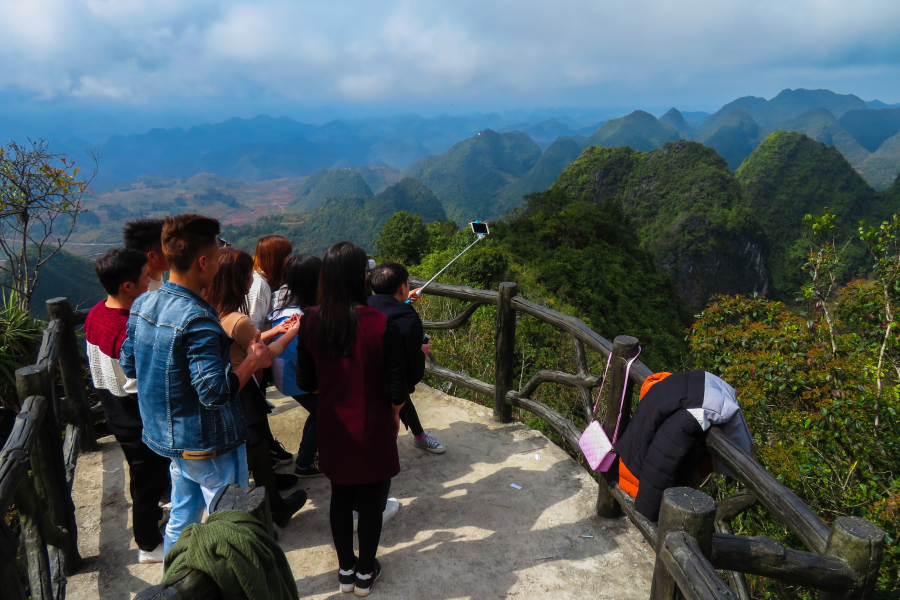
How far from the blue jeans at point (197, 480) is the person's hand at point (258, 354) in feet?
1.24

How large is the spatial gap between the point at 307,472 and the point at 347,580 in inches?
40.0

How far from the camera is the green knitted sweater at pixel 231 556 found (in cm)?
98

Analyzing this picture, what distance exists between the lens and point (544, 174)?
16750cm

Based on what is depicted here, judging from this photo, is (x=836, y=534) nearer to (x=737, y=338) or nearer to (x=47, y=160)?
(x=737, y=338)

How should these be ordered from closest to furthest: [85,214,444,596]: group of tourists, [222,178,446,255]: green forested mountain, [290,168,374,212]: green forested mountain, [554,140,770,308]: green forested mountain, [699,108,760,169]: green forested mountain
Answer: [85,214,444,596]: group of tourists, [554,140,770,308]: green forested mountain, [222,178,446,255]: green forested mountain, [290,168,374,212]: green forested mountain, [699,108,760,169]: green forested mountain

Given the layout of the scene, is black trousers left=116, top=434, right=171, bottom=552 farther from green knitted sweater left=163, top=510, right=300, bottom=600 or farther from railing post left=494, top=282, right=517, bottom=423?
railing post left=494, top=282, right=517, bottom=423

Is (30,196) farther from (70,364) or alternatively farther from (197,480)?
(197,480)

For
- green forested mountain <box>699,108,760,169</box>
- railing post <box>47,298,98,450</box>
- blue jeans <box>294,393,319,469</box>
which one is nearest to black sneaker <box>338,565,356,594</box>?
blue jeans <box>294,393,319,469</box>

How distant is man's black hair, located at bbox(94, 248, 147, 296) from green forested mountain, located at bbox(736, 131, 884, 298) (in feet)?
232

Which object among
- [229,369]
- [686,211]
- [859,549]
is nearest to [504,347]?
[229,369]

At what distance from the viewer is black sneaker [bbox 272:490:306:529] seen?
2842 millimetres

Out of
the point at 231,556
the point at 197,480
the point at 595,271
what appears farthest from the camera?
the point at 595,271

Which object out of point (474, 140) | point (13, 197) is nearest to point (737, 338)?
point (13, 197)

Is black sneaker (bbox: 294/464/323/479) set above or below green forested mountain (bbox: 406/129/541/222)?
below
